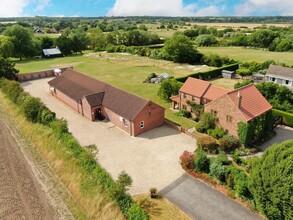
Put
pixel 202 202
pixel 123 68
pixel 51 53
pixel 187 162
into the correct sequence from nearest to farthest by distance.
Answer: pixel 202 202 → pixel 187 162 → pixel 123 68 → pixel 51 53

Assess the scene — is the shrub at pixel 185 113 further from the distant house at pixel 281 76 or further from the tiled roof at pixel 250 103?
the distant house at pixel 281 76

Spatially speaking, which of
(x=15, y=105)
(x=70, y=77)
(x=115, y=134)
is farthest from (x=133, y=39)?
(x=115, y=134)

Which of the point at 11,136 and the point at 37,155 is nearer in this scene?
the point at 37,155

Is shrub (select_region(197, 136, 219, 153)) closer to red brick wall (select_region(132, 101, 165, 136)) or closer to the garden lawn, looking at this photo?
red brick wall (select_region(132, 101, 165, 136))

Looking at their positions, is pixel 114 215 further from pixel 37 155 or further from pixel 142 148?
pixel 37 155

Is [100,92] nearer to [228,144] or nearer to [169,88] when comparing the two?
[169,88]

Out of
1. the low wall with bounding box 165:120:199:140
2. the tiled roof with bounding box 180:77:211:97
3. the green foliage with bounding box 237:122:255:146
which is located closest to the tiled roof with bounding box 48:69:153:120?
the low wall with bounding box 165:120:199:140

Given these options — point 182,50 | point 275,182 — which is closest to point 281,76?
point 182,50
